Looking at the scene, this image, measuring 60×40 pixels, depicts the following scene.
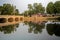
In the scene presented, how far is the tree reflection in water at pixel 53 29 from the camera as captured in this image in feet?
12.8

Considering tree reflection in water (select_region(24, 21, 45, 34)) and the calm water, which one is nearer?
the calm water

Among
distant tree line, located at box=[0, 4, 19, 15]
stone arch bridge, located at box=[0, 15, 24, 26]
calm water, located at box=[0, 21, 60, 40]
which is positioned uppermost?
distant tree line, located at box=[0, 4, 19, 15]

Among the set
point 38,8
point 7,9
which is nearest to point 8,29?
point 7,9

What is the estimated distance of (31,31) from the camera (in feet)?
12.8

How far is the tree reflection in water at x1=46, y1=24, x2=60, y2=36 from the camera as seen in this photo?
389 cm

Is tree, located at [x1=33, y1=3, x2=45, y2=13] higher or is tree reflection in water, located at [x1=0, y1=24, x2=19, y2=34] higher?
tree, located at [x1=33, y1=3, x2=45, y2=13]

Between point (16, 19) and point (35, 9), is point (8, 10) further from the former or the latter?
point (35, 9)

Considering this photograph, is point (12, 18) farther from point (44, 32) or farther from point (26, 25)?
point (44, 32)

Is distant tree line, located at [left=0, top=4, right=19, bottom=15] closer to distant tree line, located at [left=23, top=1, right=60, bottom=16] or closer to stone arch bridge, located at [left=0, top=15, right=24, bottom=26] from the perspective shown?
stone arch bridge, located at [left=0, top=15, right=24, bottom=26]

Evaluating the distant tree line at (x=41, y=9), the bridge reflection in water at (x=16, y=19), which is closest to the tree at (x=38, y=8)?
the distant tree line at (x=41, y=9)

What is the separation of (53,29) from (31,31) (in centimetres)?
37

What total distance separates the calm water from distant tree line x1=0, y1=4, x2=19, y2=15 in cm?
21

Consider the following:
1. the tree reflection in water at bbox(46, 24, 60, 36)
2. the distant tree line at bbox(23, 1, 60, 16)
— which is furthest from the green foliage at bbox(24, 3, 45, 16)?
the tree reflection in water at bbox(46, 24, 60, 36)

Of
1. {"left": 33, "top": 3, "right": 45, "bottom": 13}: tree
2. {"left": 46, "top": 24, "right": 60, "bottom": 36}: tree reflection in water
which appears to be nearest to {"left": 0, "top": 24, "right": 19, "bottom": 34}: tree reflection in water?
{"left": 33, "top": 3, "right": 45, "bottom": 13}: tree
